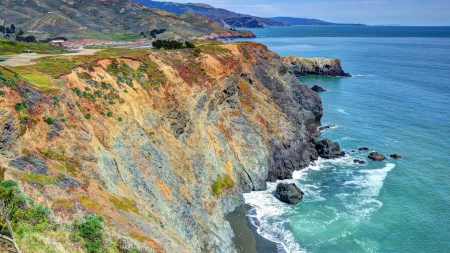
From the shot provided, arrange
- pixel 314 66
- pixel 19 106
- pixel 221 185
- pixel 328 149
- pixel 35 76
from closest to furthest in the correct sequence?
Answer: 1. pixel 19 106
2. pixel 35 76
3. pixel 221 185
4. pixel 328 149
5. pixel 314 66

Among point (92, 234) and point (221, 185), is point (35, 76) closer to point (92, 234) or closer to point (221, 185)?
point (92, 234)

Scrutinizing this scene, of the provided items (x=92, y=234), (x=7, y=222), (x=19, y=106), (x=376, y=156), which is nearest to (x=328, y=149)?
(x=376, y=156)

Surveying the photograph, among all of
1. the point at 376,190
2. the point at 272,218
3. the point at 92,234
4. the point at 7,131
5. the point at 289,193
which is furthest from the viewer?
the point at 376,190

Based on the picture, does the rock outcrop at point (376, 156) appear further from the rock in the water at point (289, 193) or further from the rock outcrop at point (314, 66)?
the rock outcrop at point (314, 66)

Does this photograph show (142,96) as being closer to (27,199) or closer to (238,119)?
(238,119)

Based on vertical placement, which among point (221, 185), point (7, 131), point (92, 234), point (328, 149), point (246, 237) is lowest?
point (246, 237)

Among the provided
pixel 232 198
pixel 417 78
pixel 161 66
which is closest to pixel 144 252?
pixel 232 198

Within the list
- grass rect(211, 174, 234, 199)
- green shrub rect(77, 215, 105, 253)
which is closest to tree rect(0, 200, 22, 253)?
green shrub rect(77, 215, 105, 253)
